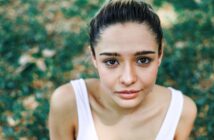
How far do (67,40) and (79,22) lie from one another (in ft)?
0.77

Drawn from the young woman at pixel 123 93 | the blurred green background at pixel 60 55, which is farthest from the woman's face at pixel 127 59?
the blurred green background at pixel 60 55

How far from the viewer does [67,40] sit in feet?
12.0

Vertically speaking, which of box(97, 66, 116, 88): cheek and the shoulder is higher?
box(97, 66, 116, 88): cheek

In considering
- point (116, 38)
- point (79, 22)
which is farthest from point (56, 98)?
point (79, 22)

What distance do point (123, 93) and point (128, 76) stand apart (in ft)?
0.31

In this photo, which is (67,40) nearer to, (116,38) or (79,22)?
(79,22)

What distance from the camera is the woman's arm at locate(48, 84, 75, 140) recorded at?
86.5 inches

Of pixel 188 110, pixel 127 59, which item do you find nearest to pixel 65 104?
pixel 127 59

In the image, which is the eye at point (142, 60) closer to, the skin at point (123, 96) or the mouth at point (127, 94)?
the skin at point (123, 96)

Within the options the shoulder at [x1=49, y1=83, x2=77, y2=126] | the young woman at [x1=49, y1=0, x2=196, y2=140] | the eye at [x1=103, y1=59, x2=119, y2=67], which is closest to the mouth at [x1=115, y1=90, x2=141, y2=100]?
the young woman at [x1=49, y1=0, x2=196, y2=140]

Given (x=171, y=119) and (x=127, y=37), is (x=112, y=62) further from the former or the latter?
(x=171, y=119)

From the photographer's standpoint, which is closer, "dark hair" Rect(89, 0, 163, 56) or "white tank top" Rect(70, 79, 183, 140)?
"dark hair" Rect(89, 0, 163, 56)

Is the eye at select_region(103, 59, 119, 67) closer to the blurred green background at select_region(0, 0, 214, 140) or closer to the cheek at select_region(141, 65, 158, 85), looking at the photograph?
the cheek at select_region(141, 65, 158, 85)

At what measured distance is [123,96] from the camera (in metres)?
1.93
